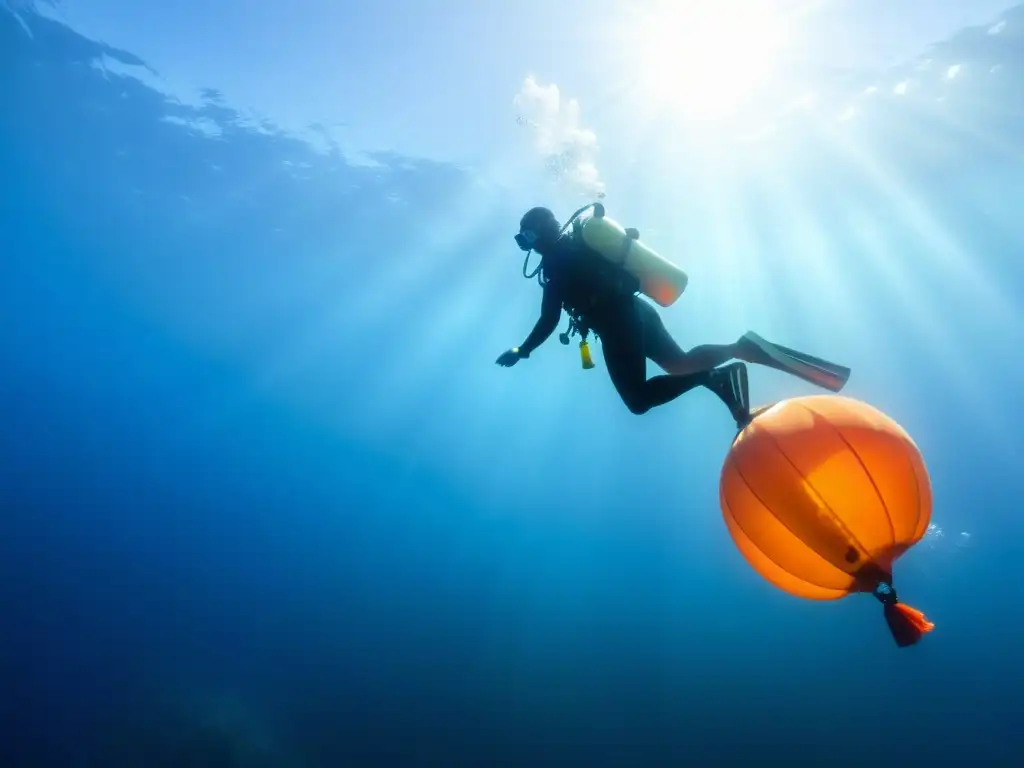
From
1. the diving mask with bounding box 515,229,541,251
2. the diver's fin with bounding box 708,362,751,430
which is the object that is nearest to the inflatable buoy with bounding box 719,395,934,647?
the diver's fin with bounding box 708,362,751,430

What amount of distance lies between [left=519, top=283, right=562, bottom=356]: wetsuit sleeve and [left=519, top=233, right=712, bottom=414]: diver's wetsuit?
0.12m

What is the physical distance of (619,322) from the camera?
4.07 metres

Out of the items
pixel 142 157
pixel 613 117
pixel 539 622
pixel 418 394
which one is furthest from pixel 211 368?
pixel 613 117

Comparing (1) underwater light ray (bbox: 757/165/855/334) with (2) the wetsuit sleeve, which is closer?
(2) the wetsuit sleeve

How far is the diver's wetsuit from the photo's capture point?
13.1 feet

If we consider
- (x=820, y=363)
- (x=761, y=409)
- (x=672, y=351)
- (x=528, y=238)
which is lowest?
(x=761, y=409)

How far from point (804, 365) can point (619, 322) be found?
1295 mm

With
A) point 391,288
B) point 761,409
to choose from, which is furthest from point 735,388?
point 391,288

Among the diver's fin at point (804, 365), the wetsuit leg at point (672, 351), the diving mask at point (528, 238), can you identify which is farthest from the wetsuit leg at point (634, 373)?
the diving mask at point (528, 238)

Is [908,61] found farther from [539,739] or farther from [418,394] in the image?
[418,394]

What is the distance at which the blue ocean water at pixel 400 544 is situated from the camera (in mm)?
26000

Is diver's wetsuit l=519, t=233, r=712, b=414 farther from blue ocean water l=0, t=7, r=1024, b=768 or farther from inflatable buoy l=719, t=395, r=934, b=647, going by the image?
blue ocean water l=0, t=7, r=1024, b=768

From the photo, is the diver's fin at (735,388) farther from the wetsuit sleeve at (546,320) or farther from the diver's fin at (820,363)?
the wetsuit sleeve at (546,320)

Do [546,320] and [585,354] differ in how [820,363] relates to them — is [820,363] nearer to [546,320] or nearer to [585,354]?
[585,354]
